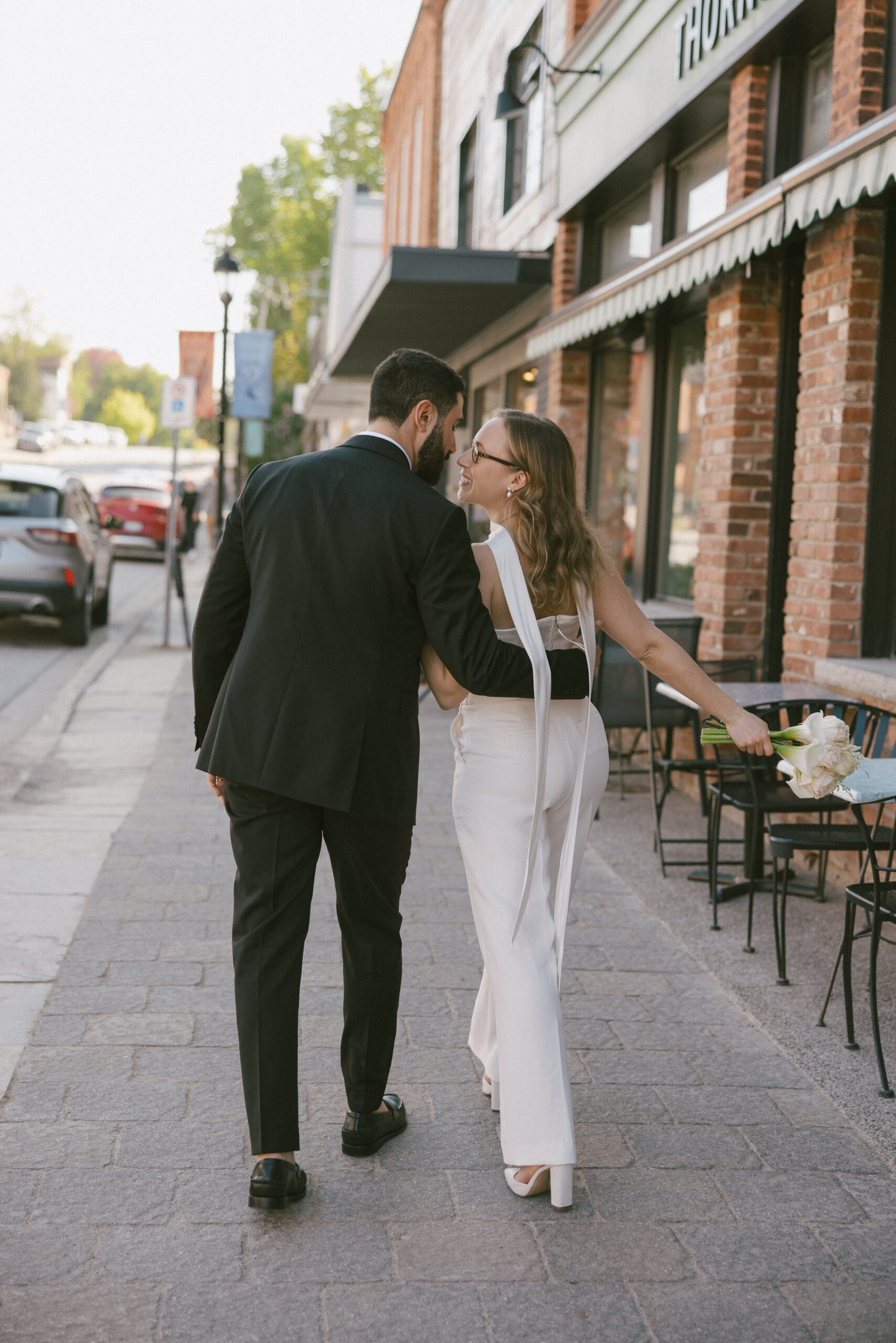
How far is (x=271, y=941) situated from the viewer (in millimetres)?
3129

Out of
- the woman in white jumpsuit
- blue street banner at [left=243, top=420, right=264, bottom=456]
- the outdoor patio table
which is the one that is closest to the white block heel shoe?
the woman in white jumpsuit

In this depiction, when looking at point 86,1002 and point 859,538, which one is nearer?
point 86,1002

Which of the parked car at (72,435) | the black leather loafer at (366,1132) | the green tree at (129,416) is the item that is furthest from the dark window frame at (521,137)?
the green tree at (129,416)

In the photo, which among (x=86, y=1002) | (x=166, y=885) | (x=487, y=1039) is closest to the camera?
(x=487, y=1039)

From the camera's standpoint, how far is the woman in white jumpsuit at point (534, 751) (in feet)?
10.5

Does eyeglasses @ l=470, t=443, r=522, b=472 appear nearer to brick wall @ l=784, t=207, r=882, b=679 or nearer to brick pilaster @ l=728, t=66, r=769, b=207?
brick wall @ l=784, t=207, r=882, b=679

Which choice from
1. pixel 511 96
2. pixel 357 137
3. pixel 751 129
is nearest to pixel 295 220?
pixel 357 137

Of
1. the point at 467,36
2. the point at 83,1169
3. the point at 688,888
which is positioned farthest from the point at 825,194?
the point at 467,36

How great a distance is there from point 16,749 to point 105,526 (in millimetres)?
8092

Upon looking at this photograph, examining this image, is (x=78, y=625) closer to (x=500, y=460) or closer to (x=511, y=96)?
(x=511, y=96)

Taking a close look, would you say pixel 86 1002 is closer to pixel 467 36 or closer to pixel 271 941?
pixel 271 941

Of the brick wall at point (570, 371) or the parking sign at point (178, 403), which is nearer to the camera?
the brick wall at point (570, 371)

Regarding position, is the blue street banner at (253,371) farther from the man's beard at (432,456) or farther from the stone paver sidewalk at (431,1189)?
the man's beard at (432,456)

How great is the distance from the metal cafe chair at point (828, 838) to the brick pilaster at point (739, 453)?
2100mm
